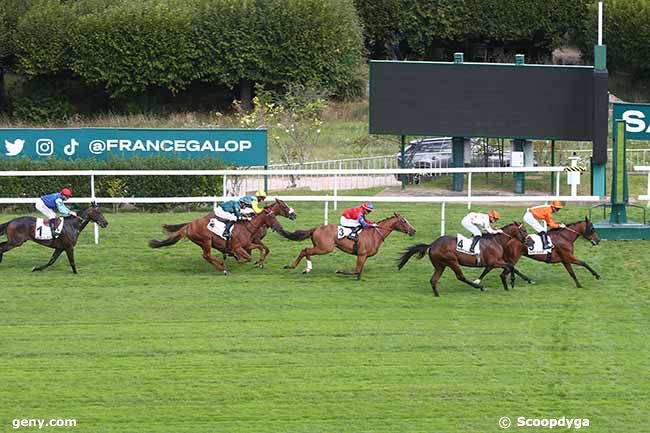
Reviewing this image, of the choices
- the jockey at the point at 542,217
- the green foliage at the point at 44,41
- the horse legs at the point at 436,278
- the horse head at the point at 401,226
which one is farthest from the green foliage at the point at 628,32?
the horse legs at the point at 436,278

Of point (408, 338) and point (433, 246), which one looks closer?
point (408, 338)

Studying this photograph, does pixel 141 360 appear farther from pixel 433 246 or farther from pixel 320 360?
pixel 433 246

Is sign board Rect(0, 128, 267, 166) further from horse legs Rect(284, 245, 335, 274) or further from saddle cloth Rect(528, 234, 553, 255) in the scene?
saddle cloth Rect(528, 234, 553, 255)

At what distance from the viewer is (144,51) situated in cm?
3438

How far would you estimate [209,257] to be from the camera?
51.6ft

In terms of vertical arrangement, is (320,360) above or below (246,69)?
below

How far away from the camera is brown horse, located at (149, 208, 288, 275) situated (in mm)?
15734

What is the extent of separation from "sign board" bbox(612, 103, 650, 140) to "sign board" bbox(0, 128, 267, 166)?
18.5 feet

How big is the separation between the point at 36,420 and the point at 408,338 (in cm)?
397

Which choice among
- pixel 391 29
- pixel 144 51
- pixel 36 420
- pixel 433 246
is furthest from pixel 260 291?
pixel 391 29

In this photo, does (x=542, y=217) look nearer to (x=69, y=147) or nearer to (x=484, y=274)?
(x=484, y=274)

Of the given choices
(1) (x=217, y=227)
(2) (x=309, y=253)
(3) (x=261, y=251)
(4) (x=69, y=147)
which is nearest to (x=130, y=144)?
(4) (x=69, y=147)

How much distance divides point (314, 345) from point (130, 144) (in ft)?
30.1

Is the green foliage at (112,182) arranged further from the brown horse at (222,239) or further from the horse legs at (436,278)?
the horse legs at (436,278)
